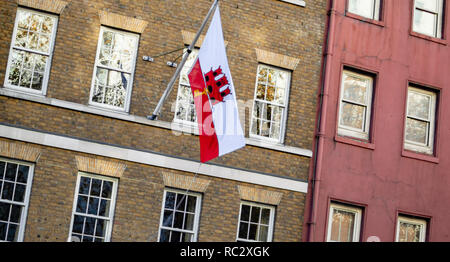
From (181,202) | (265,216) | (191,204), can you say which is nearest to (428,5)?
(265,216)

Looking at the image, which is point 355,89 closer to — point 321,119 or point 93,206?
point 321,119

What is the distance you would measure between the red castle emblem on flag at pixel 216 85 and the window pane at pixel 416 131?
Result: 291 inches

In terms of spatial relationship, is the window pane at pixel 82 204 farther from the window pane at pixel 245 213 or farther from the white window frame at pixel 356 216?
the white window frame at pixel 356 216

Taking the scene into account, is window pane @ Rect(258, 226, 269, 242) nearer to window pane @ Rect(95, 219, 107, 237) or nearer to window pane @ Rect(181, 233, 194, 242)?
window pane @ Rect(181, 233, 194, 242)

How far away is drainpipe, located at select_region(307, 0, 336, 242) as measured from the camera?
19031 millimetres

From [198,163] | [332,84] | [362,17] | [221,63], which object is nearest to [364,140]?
[332,84]

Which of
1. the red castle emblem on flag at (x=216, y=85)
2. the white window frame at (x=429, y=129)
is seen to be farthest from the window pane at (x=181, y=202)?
the white window frame at (x=429, y=129)

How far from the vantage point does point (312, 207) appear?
1906 centimetres

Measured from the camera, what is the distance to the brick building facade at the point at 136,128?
16.8 metres

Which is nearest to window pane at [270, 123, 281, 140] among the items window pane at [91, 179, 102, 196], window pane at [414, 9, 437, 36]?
window pane at [91, 179, 102, 196]

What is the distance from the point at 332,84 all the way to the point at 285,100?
1.32 m

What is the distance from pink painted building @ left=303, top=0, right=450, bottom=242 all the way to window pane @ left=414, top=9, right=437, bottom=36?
0.09 feet

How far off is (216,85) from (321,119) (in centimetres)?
495

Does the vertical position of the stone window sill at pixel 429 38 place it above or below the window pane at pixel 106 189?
above
